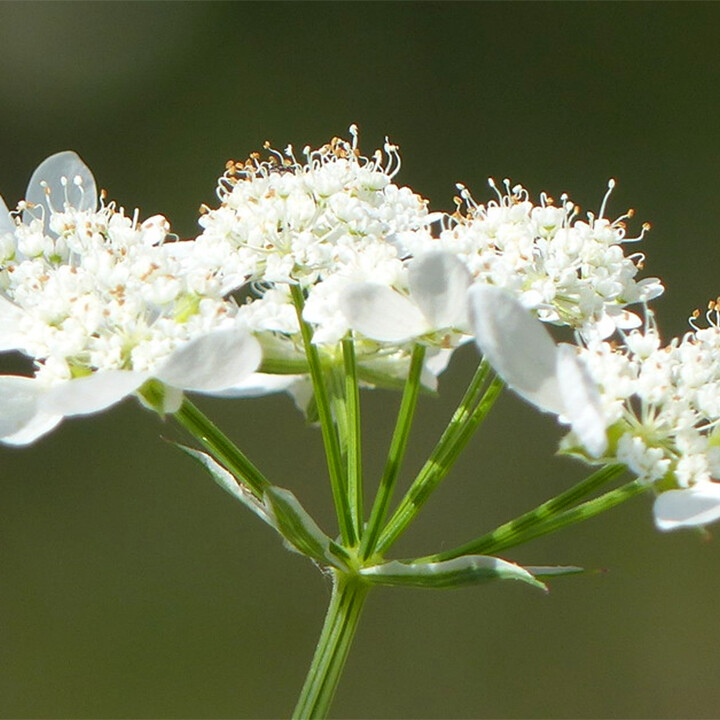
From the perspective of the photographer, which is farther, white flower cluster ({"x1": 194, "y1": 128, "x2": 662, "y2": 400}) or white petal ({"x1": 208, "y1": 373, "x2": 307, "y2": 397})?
white petal ({"x1": 208, "y1": 373, "x2": 307, "y2": 397})

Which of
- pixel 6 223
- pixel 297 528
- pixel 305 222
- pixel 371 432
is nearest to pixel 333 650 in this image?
pixel 297 528

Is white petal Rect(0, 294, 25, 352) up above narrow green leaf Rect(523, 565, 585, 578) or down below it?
above

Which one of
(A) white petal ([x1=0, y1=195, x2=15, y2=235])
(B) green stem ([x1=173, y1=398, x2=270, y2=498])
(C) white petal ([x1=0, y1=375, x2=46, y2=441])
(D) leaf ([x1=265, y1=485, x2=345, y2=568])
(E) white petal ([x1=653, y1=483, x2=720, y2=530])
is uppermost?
(A) white petal ([x1=0, y1=195, x2=15, y2=235])

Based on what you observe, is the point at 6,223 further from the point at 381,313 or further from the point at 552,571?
the point at 552,571

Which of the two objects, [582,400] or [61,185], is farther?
[61,185]

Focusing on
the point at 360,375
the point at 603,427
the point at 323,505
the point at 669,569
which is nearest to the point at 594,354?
the point at 603,427

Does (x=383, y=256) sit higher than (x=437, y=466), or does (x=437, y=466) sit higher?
(x=383, y=256)

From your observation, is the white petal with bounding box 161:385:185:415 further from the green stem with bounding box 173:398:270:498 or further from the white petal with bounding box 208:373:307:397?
the white petal with bounding box 208:373:307:397

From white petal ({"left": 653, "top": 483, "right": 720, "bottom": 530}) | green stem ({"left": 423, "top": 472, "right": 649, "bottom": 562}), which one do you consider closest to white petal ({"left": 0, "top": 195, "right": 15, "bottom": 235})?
green stem ({"left": 423, "top": 472, "right": 649, "bottom": 562})
